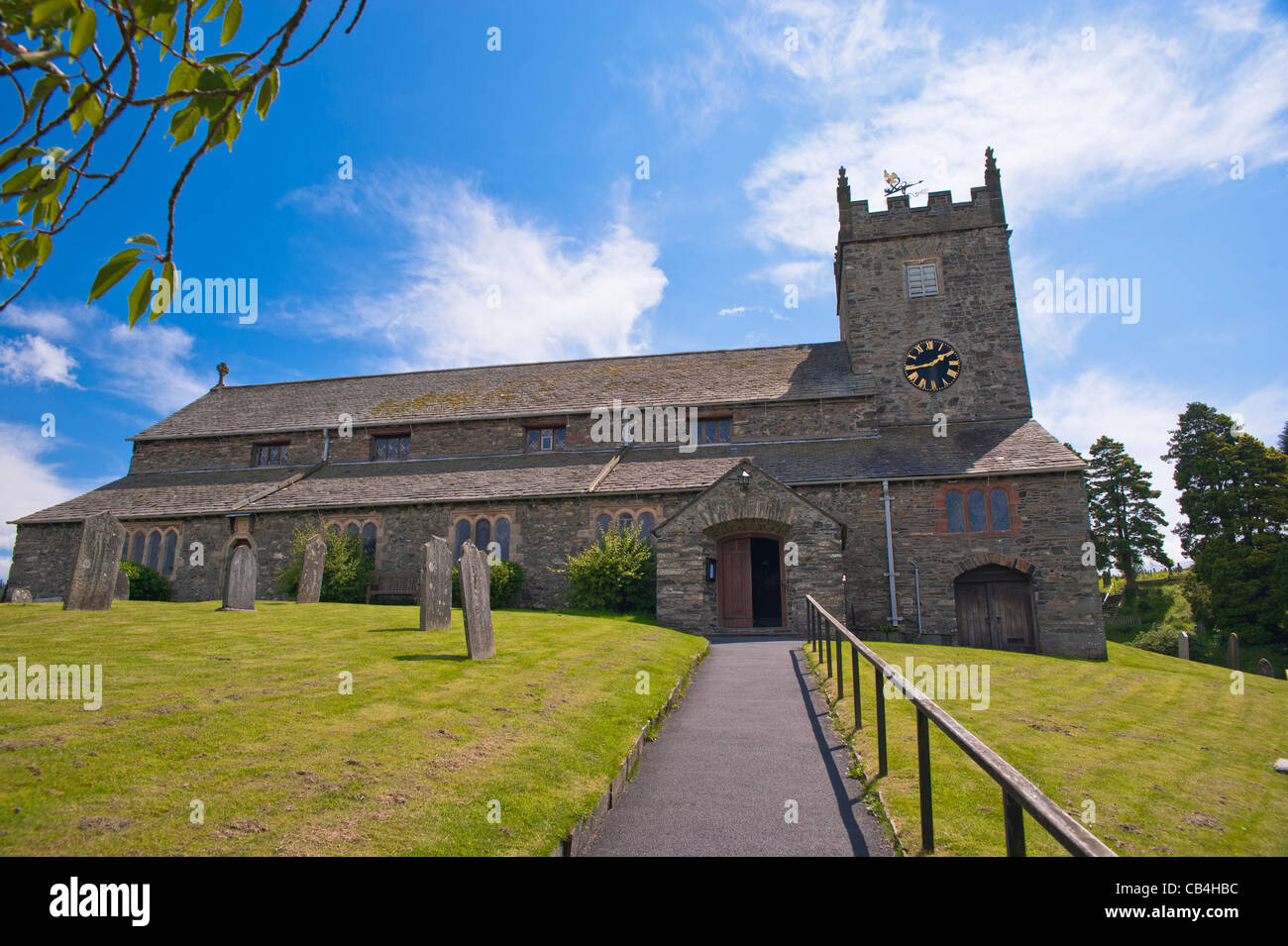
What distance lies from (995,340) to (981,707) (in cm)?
1904

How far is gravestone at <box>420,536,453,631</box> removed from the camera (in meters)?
13.2

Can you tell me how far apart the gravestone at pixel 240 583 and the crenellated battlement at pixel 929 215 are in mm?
23625

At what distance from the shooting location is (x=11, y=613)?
12609mm

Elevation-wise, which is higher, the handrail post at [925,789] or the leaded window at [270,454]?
the leaded window at [270,454]

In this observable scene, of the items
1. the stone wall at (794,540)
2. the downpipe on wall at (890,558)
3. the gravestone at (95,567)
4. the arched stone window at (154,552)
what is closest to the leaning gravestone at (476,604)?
the gravestone at (95,567)

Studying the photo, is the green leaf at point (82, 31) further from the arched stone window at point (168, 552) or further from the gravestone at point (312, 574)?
the arched stone window at point (168, 552)

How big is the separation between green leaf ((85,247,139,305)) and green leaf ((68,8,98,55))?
49 cm

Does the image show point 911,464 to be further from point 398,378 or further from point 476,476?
point 398,378

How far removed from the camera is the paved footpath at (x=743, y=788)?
5098mm

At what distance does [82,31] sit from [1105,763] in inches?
401

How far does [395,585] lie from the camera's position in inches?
863

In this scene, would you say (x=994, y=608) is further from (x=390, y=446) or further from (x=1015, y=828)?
(x=390, y=446)

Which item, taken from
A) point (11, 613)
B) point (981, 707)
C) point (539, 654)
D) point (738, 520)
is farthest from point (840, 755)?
point (11, 613)

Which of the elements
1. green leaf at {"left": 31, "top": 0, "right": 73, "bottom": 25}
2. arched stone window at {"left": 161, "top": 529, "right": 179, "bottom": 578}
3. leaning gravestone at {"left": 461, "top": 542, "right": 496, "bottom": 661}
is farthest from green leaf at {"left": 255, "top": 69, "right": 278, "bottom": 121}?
arched stone window at {"left": 161, "top": 529, "right": 179, "bottom": 578}
